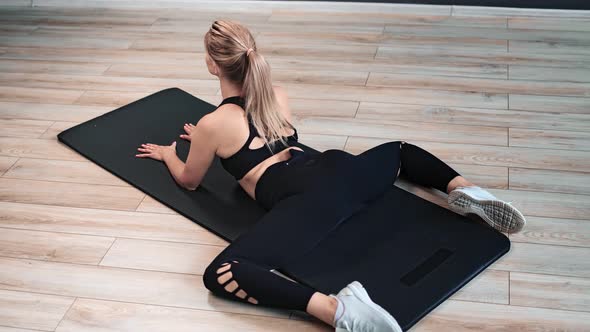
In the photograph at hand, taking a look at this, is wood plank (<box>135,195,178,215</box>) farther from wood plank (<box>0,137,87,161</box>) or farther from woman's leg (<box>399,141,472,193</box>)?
woman's leg (<box>399,141,472,193</box>)

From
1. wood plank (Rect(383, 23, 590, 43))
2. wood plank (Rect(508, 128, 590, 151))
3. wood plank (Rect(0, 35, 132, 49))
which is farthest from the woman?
wood plank (Rect(0, 35, 132, 49))

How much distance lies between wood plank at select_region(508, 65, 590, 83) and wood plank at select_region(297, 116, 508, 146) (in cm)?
56

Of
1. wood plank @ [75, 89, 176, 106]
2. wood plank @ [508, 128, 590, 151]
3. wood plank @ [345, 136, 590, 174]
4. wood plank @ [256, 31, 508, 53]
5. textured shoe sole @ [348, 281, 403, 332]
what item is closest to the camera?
textured shoe sole @ [348, 281, 403, 332]

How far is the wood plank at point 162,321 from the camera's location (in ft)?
6.65

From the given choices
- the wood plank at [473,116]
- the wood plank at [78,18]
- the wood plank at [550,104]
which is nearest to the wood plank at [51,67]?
the wood plank at [78,18]

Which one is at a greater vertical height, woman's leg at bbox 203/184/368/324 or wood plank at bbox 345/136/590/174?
woman's leg at bbox 203/184/368/324

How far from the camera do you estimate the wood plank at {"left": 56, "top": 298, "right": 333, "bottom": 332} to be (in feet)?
6.65

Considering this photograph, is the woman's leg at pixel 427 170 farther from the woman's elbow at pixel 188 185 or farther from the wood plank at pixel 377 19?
the wood plank at pixel 377 19

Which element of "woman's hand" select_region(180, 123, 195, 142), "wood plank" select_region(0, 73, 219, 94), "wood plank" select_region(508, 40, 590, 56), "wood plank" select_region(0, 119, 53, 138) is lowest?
"wood plank" select_region(0, 73, 219, 94)

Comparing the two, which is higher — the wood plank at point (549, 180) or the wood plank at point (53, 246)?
the wood plank at point (549, 180)

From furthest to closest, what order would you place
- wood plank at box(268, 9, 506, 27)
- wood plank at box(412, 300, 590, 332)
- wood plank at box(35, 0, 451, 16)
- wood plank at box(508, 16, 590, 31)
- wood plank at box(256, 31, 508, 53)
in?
wood plank at box(35, 0, 451, 16), wood plank at box(268, 9, 506, 27), wood plank at box(508, 16, 590, 31), wood plank at box(256, 31, 508, 53), wood plank at box(412, 300, 590, 332)

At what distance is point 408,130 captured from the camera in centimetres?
301

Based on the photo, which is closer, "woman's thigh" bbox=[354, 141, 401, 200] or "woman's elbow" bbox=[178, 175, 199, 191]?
"woman's thigh" bbox=[354, 141, 401, 200]

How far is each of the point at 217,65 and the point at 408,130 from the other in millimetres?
1024
